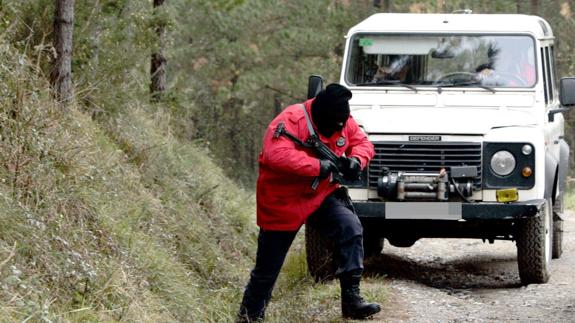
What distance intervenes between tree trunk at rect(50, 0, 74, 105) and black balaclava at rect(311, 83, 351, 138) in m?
2.92

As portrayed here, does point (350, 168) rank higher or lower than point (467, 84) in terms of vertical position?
lower

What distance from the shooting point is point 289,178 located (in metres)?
6.56

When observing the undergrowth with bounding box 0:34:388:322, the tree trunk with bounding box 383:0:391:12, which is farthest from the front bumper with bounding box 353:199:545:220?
the tree trunk with bounding box 383:0:391:12

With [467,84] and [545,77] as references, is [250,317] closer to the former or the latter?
[467,84]

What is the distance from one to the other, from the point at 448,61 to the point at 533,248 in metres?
1.93

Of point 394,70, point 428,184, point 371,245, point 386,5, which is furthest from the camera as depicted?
point 386,5

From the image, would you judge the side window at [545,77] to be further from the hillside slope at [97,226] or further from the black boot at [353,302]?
the black boot at [353,302]

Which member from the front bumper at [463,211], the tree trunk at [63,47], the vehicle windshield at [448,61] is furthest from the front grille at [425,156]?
the tree trunk at [63,47]

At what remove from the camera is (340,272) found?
22.6ft

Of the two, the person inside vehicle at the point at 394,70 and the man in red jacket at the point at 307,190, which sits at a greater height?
the person inside vehicle at the point at 394,70

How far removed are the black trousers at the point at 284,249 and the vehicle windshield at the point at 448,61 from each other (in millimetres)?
2748

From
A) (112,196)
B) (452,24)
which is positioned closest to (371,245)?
(452,24)

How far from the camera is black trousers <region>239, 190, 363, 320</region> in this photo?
22.0ft

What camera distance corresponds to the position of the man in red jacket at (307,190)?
21.2ft
